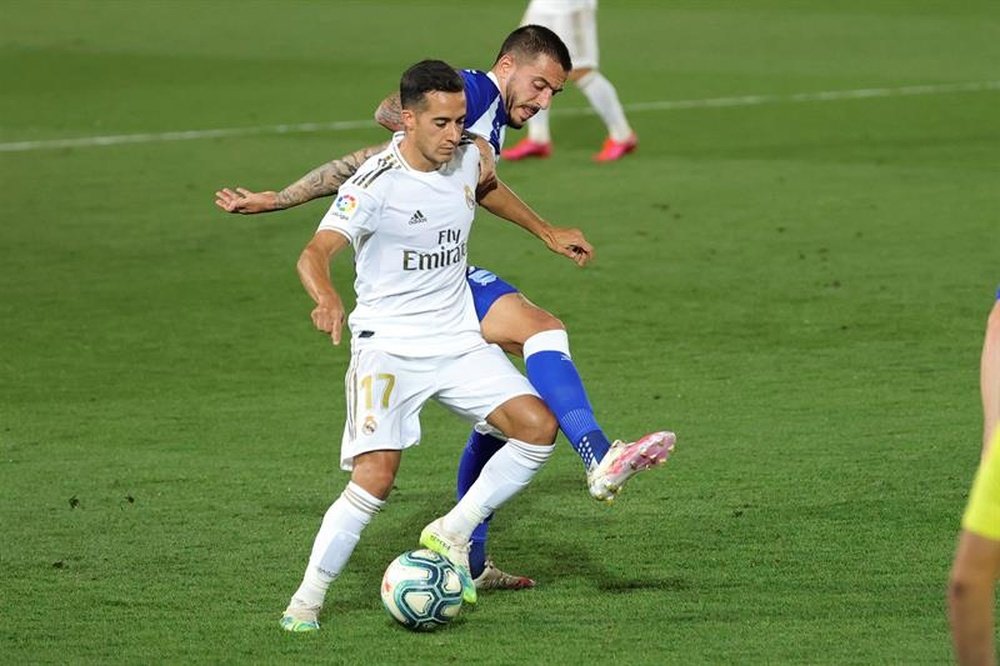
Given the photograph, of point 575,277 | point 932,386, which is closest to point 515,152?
point 575,277

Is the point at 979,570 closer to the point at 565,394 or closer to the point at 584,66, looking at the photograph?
the point at 565,394

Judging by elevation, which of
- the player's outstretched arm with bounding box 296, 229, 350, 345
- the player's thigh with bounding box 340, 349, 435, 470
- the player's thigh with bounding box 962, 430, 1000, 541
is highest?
the player's thigh with bounding box 962, 430, 1000, 541

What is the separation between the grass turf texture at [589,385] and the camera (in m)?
5.84

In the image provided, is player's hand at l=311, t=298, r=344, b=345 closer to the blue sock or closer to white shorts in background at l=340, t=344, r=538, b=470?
white shorts in background at l=340, t=344, r=538, b=470

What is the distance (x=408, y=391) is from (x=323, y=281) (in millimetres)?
581

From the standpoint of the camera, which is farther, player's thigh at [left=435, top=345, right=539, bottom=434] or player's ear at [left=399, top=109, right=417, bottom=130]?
player's thigh at [left=435, top=345, right=539, bottom=434]

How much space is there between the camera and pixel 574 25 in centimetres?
1487

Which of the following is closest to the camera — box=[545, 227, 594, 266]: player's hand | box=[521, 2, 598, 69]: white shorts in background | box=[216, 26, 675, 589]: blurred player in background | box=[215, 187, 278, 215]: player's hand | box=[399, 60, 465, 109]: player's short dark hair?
box=[399, 60, 465, 109]: player's short dark hair

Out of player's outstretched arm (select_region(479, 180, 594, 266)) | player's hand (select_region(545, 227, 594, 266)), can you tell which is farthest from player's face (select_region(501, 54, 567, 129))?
player's hand (select_region(545, 227, 594, 266))

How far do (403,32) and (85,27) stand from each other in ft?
13.9

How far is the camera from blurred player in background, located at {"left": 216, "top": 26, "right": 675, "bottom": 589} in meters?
5.66

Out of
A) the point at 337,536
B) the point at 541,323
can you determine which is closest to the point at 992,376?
the point at 541,323

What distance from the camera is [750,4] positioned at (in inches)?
977

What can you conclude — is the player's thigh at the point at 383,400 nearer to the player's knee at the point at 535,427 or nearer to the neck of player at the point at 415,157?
the player's knee at the point at 535,427
